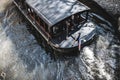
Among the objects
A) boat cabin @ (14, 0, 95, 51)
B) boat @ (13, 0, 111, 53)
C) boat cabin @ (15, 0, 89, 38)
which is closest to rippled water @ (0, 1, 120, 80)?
boat @ (13, 0, 111, 53)

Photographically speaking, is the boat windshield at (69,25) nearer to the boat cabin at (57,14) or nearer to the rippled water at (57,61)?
the boat cabin at (57,14)

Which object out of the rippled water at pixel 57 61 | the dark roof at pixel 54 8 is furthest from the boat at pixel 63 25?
the rippled water at pixel 57 61

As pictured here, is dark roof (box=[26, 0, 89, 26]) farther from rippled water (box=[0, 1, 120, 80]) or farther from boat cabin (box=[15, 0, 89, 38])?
rippled water (box=[0, 1, 120, 80])

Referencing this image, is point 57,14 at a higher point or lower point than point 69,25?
higher

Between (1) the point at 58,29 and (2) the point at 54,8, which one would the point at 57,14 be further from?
(1) the point at 58,29

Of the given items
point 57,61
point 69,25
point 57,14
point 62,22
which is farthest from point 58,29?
point 57,61

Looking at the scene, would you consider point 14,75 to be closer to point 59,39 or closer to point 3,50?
point 3,50

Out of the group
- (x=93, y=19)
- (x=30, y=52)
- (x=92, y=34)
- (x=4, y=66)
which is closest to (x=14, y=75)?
(x=4, y=66)
